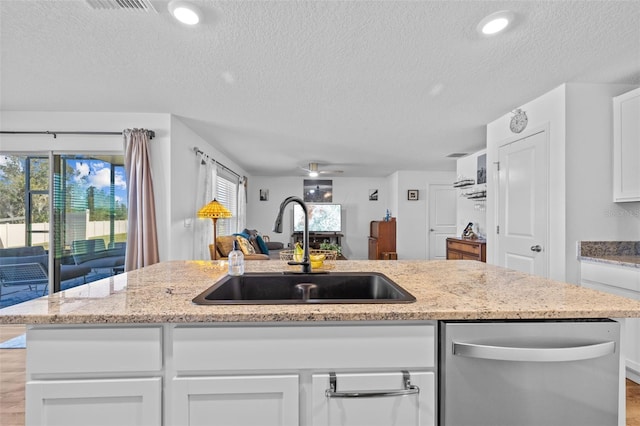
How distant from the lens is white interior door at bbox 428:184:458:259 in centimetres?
695

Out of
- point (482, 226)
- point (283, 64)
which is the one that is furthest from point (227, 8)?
point (482, 226)

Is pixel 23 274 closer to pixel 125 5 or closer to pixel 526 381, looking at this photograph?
pixel 125 5

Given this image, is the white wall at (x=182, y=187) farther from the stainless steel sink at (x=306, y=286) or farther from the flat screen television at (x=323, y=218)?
the flat screen television at (x=323, y=218)

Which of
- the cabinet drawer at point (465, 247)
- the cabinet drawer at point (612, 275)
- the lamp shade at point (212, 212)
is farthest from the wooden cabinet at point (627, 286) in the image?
the lamp shade at point (212, 212)

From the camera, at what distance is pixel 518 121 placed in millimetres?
2912

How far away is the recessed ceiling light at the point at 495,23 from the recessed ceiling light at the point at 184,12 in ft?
5.06

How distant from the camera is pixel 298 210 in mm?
7512

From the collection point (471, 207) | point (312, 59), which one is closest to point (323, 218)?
point (471, 207)

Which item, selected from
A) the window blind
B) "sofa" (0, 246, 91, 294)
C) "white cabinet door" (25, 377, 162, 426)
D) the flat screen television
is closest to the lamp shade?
the window blind

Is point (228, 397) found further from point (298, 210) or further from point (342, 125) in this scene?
point (298, 210)

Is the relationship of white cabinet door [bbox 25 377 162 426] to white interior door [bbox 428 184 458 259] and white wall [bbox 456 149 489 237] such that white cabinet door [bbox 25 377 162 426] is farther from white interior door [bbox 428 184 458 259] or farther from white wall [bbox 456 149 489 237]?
white interior door [bbox 428 184 458 259]

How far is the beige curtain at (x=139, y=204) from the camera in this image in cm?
308

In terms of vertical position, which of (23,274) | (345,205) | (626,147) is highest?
(626,147)

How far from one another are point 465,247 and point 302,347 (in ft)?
13.0
